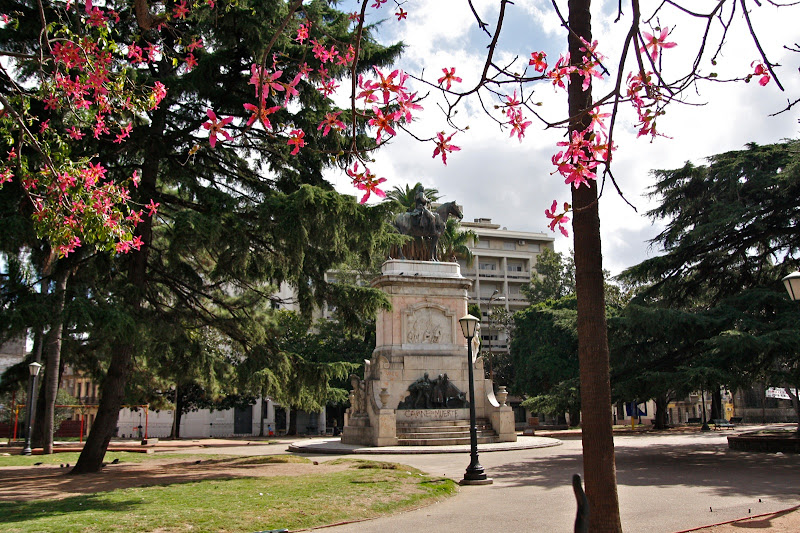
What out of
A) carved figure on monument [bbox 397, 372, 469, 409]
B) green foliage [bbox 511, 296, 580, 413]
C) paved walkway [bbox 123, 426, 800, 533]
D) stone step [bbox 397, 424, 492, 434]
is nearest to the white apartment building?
green foliage [bbox 511, 296, 580, 413]

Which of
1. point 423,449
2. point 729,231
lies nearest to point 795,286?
point 729,231

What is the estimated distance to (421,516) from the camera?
28.4 feet

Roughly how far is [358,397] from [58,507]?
1627 centimetres

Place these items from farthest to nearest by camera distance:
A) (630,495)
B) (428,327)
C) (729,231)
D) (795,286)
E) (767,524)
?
(428,327)
(729,231)
(795,286)
(630,495)
(767,524)

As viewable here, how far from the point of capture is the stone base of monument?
22.0 metres

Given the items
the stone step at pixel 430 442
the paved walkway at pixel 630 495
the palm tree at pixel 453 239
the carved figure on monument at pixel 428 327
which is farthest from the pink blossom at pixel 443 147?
the palm tree at pixel 453 239

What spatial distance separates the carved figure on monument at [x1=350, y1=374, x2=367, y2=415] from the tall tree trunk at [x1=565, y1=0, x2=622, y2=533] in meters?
19.3

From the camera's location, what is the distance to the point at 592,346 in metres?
4.96

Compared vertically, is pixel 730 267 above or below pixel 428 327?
above

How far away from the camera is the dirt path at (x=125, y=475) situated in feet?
34.4

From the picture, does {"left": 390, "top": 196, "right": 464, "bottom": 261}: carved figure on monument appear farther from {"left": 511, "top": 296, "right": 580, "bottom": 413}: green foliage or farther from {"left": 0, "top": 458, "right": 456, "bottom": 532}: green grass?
{"left": 511, "top": 296, "right": 580, "bottom": 413}: green foliage

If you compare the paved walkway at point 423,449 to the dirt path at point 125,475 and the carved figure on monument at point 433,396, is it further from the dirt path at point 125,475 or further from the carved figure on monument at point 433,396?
the dirt path at point 125,475

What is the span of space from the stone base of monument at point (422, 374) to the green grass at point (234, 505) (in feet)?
32.5

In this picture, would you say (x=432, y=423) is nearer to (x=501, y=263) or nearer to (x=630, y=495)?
(x=630, y=495)
